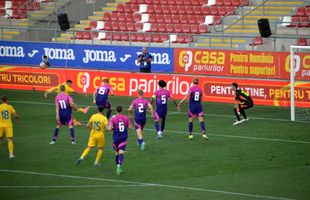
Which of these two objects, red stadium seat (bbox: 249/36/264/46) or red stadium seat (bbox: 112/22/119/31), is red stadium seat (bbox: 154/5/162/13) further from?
red stadium seat (bbox: 249/36/264/46)

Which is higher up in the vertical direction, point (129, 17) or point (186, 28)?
point (129, 17)

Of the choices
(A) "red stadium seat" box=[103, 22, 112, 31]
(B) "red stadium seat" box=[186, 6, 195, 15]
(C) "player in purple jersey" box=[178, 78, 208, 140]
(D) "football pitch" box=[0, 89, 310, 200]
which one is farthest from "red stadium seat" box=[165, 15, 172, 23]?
(C) "player in purple jersey" box=[178, 78, 208, 140]

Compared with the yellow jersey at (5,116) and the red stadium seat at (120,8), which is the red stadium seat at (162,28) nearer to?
the red stadium seat at (120,8)

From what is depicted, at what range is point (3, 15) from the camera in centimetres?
5681

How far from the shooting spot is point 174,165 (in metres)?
26.5

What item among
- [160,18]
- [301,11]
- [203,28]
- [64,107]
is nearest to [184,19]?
[160,18]

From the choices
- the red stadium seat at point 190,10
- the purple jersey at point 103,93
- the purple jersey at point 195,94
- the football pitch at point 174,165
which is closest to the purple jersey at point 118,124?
the football pitch at point 174,165

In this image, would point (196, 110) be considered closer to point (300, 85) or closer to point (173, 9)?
point (300, 85)

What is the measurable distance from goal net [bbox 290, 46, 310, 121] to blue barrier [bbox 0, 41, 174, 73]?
9306 mm

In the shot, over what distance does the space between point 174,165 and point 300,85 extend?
13286 mm

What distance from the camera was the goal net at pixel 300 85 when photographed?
117 ft

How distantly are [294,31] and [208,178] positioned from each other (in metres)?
21.7

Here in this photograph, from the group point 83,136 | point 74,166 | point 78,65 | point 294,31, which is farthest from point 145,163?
point 78,65

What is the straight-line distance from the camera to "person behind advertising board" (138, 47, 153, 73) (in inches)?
1720
